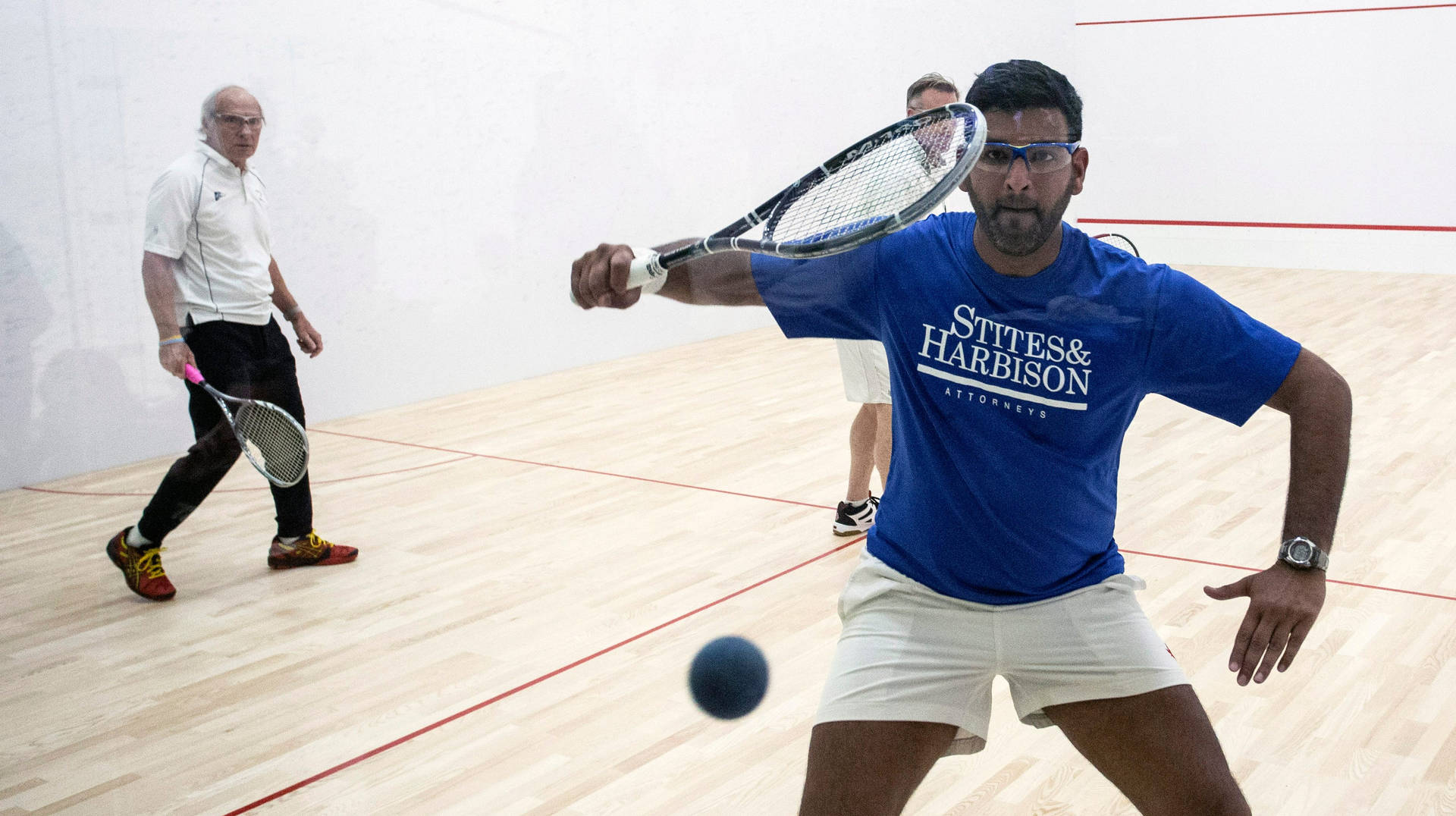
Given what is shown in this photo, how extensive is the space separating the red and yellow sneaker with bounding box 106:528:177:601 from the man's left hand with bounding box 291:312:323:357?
24.1 inches

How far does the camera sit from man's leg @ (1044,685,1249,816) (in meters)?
1.22

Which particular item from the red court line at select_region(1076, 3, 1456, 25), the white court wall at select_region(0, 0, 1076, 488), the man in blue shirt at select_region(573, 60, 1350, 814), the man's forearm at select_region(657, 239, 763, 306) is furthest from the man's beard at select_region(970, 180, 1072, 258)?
the red court line at select_region(1076, 3, 1456, 25)

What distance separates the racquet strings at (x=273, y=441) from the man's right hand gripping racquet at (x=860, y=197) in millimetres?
1779

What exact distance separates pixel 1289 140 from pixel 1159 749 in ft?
14.4

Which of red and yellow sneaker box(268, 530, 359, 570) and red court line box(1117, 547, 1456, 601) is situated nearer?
red court line box(1117, 547, 1456, 601)

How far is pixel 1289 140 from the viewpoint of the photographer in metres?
5.04

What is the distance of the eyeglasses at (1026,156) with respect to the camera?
130 centimetres

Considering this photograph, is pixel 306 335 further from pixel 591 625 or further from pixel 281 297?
pixel 591 625

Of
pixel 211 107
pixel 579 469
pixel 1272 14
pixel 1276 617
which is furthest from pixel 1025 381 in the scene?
pixel 1272 14

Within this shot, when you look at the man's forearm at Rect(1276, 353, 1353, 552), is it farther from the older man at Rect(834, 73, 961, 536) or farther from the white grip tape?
the older man at Rect(834, 73, 961, 536)

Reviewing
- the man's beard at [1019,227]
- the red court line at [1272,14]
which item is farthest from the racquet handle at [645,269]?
the red court line at [1272,14]

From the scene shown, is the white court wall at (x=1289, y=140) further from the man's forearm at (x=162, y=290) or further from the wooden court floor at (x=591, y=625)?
the man's forearm at (x=162, y=290)

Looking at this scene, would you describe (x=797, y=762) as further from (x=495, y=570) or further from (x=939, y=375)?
(x=495, y=570)

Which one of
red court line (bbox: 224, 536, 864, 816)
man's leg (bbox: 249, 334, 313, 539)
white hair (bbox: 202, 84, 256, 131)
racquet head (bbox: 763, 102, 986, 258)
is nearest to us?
racquet head (bbox: 763, 102, 986, 258)
